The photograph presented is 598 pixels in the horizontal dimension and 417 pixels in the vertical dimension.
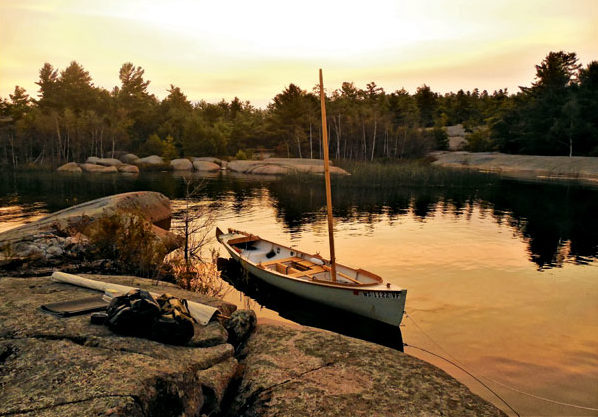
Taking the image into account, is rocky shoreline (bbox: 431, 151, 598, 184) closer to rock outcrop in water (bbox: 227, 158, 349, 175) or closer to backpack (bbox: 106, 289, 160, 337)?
rock outcrop in water (bbox: 227, 158, 349, 175)

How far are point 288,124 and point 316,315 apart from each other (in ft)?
266

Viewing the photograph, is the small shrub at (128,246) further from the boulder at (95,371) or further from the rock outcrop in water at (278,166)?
the rock outcrop in water at (278,166)

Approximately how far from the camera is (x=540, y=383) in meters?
9.44

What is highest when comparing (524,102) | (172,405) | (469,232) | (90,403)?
(524,102)

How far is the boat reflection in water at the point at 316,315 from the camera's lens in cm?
1216

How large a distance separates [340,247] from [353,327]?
10.1 m

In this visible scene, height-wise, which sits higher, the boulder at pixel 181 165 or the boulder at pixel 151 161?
the boulder at pixel 151 161

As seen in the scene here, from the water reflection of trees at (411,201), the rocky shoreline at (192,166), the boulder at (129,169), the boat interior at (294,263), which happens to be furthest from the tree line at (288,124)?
the boat interior at (294,263)

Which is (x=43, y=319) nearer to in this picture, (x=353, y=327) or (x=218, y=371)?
(x=218, y=371)

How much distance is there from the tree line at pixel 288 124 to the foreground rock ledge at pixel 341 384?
7488 centimetres

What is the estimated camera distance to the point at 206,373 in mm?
6816

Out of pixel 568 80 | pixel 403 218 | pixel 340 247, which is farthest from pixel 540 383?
pixel 568 80

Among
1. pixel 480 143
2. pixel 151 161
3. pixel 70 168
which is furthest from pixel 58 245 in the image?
pixel 480 143

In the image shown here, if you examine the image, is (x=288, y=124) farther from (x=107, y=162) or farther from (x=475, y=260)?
(x=475, y=260)
